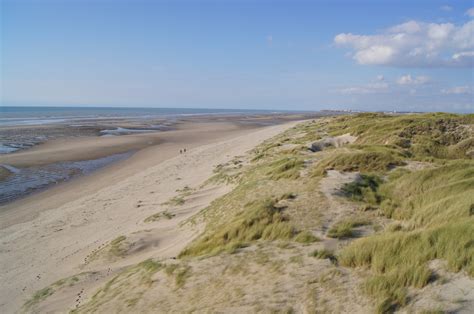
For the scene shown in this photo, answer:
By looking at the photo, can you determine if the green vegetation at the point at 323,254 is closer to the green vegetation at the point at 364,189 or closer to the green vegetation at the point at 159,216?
the green vegetation at the point at 364,189

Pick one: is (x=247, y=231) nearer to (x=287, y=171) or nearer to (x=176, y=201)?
(x=287, y=171)

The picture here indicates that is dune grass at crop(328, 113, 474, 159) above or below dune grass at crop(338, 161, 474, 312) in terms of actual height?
above

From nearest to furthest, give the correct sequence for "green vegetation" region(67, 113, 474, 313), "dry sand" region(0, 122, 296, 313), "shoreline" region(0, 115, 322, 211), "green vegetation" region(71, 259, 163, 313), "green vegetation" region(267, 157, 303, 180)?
"green vegetation" region(67, 113, 474, 313), "green vegetation" region(71, 259, 163, 313), "dry sand" region(0, 122, 296, 313), "green vegetation" region(267, 157, 303, 180), "shoreline" region(0, 115, 322, 211)

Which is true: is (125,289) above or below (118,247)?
above

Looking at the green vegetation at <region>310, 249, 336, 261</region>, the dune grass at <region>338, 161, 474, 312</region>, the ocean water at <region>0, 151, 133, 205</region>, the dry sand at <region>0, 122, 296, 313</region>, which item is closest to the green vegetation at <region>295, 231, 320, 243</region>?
the green vegetation at <region>310, 249, 336, 261</region>

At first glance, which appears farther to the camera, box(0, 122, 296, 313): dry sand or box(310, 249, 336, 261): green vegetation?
box(0, 122, 296, 313): dry sand

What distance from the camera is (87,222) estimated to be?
12852 millimetres

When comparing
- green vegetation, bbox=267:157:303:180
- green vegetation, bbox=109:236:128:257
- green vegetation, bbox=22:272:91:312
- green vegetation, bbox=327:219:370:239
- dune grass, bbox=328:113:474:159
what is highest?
dune grass, bbox=328:113:474:159

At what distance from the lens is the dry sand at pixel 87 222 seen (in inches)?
356

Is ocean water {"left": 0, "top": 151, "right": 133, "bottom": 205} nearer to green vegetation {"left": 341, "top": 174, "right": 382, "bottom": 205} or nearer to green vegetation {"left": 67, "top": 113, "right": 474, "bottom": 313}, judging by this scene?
green vegetation {"left": 67, "top": 113, "right": 474, "bottom": 313}

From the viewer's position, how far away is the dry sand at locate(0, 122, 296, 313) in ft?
29.7

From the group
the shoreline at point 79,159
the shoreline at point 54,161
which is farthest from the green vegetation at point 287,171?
the shoreline at point 54,161

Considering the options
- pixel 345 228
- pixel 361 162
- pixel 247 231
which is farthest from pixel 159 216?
pixel 361 162

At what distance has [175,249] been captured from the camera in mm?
8859
